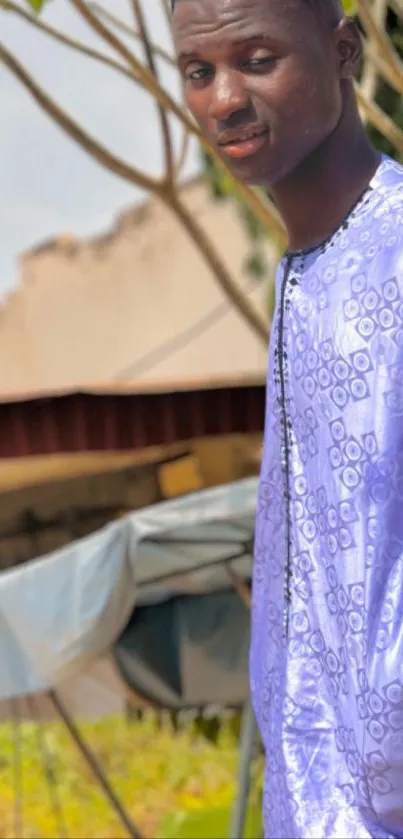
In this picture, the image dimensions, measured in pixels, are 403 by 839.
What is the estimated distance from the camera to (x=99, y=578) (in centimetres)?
271

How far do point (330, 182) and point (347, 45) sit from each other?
135mm

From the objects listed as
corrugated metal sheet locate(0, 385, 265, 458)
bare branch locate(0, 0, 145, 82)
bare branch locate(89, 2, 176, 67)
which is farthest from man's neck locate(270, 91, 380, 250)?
corrugated metal sheet locate(0, 385, 265, 458)

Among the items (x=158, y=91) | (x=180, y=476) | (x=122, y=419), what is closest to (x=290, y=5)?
(x=158, y=91)

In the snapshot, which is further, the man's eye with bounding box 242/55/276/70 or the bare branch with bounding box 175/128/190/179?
the bare branch with bounding box 175/128/190/179

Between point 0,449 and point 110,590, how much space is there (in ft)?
5.91

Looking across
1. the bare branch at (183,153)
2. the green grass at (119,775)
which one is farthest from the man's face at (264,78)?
the green grass at (119,775)

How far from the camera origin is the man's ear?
1112 millimetres

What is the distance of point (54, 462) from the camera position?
16.7 feet

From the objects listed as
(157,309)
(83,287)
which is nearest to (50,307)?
(83,287)

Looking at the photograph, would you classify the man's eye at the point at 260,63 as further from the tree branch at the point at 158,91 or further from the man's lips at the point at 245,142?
the tree branch at the point at 158,91

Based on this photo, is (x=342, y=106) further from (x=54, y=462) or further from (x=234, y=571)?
(x=54, y=462)

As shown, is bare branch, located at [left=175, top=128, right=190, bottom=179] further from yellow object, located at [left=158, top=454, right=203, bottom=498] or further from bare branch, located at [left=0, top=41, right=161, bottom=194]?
yellow object, located at [left=158, top=454, right=203, bottom=498]

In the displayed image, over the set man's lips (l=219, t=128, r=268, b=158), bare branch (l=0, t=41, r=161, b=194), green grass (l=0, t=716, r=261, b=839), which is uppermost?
bare branch (l=0, t=41, r=161, b=194)

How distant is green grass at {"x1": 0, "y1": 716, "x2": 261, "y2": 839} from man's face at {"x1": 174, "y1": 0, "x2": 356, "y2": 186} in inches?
143
